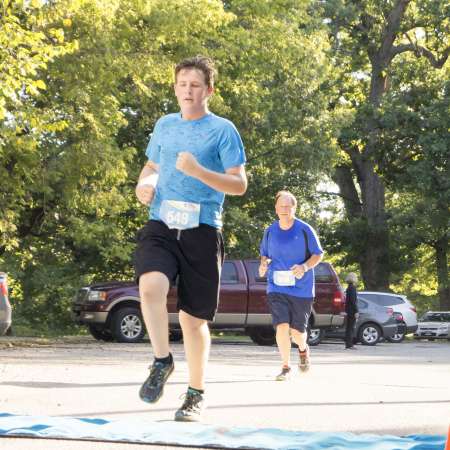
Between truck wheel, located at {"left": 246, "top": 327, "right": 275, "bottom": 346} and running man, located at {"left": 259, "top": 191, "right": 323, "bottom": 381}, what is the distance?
13623 millimetres

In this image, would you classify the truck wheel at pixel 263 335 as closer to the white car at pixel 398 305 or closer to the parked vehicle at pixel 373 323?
the parked vehicle at pixel 373 323

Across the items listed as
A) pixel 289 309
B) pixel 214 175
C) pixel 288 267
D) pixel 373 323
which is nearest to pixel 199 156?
pixel 214 175

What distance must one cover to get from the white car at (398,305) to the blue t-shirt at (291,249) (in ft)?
66.4

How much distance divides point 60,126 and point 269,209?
46.1 feet

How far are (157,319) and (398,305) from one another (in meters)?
27.0

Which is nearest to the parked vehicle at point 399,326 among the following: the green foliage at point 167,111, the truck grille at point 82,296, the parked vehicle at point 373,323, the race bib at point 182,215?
the parked vehicle at point 373,323

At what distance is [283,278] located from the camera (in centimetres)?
1173

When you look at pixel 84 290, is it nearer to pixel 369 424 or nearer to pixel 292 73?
pixel 292 73

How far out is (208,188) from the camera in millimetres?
6648

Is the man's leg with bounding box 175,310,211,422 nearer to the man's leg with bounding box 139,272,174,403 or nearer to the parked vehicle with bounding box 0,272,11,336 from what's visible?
the man's leg with bounding box 139,272,174,403

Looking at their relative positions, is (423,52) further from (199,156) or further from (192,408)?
(192,408)

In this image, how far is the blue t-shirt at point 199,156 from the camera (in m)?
6.60

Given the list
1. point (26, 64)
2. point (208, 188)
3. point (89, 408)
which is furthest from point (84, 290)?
point (208, 188)

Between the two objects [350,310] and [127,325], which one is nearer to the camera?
[127,325]
